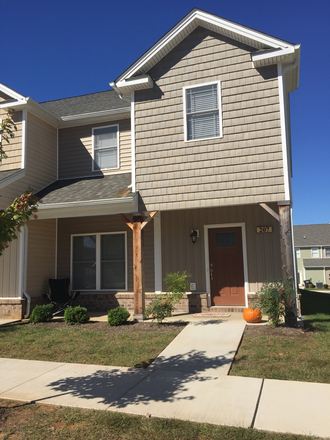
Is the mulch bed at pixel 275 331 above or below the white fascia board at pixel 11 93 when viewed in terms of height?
below

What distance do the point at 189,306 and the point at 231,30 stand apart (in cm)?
682

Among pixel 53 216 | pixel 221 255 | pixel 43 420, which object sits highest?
pixel 53 216

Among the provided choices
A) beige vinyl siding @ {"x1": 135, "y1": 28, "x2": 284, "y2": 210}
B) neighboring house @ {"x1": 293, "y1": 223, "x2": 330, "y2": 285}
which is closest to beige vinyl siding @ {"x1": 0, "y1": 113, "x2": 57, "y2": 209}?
beige vinyl siding @ {"x1": 135, "y1": 28, "x2": 284, "y2": 210}

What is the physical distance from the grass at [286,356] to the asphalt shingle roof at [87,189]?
4.54 m

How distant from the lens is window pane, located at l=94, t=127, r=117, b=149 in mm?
10797

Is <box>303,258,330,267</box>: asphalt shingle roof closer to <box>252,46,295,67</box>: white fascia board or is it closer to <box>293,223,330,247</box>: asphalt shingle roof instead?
<box>293,223,330,247</box>: asphalt shingle roof

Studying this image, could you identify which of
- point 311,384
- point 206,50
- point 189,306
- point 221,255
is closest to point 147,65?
point 206,50

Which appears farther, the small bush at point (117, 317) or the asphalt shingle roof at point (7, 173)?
the asphalt shingle roof at point (7, 173)

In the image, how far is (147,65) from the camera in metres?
8.71

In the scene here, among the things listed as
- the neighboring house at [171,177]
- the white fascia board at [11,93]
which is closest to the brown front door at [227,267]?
the neighboring house at [171,177]

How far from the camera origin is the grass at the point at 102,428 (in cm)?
312

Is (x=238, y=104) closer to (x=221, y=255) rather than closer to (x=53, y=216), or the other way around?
(x=221, y=255)

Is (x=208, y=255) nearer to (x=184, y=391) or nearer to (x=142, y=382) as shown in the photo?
(x=142, y=382)

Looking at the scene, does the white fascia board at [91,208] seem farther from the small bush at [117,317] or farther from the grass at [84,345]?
the grass at [84,345]
